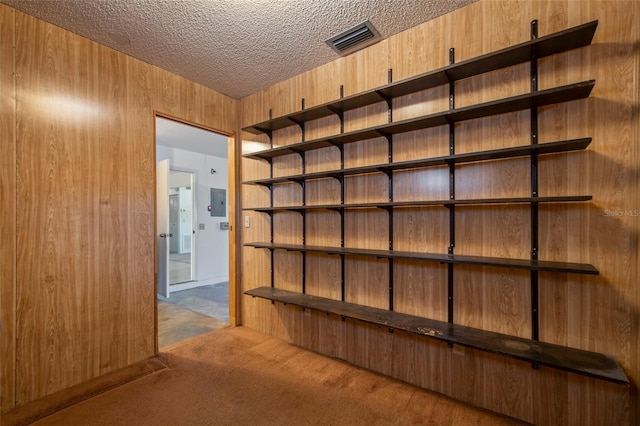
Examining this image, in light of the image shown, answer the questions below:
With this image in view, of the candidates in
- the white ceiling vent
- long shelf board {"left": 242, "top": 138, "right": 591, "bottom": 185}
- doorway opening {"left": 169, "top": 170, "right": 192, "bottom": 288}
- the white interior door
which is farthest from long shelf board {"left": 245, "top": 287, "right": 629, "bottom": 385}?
doorway opening {"left": 169, "top": 170, "right": 192, "bottom": 288}

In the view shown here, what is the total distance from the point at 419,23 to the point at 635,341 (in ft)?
7.51

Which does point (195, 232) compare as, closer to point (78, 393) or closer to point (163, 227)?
point (163, 227)

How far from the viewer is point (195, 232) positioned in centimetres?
539

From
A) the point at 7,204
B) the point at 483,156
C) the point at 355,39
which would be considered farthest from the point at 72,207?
the point at 483,156

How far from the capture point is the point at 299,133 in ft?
9.19

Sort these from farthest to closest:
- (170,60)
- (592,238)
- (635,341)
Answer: (170,60), (592,238), (635,341)

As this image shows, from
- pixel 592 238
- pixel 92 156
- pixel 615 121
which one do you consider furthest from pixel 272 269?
pixel 615 121

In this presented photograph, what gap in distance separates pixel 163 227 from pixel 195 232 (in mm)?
866

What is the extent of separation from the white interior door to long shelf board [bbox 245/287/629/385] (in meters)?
3.01

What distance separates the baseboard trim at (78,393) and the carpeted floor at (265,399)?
6 cm

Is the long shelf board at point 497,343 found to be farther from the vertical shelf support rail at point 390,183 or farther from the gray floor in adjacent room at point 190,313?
the gray floor in adjacent room at point 190,313

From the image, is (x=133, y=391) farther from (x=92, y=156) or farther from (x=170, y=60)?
(x=170, y=60)

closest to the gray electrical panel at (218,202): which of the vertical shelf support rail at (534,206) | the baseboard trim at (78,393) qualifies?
the baseboard trim at (78,393)

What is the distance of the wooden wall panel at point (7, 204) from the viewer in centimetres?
186
